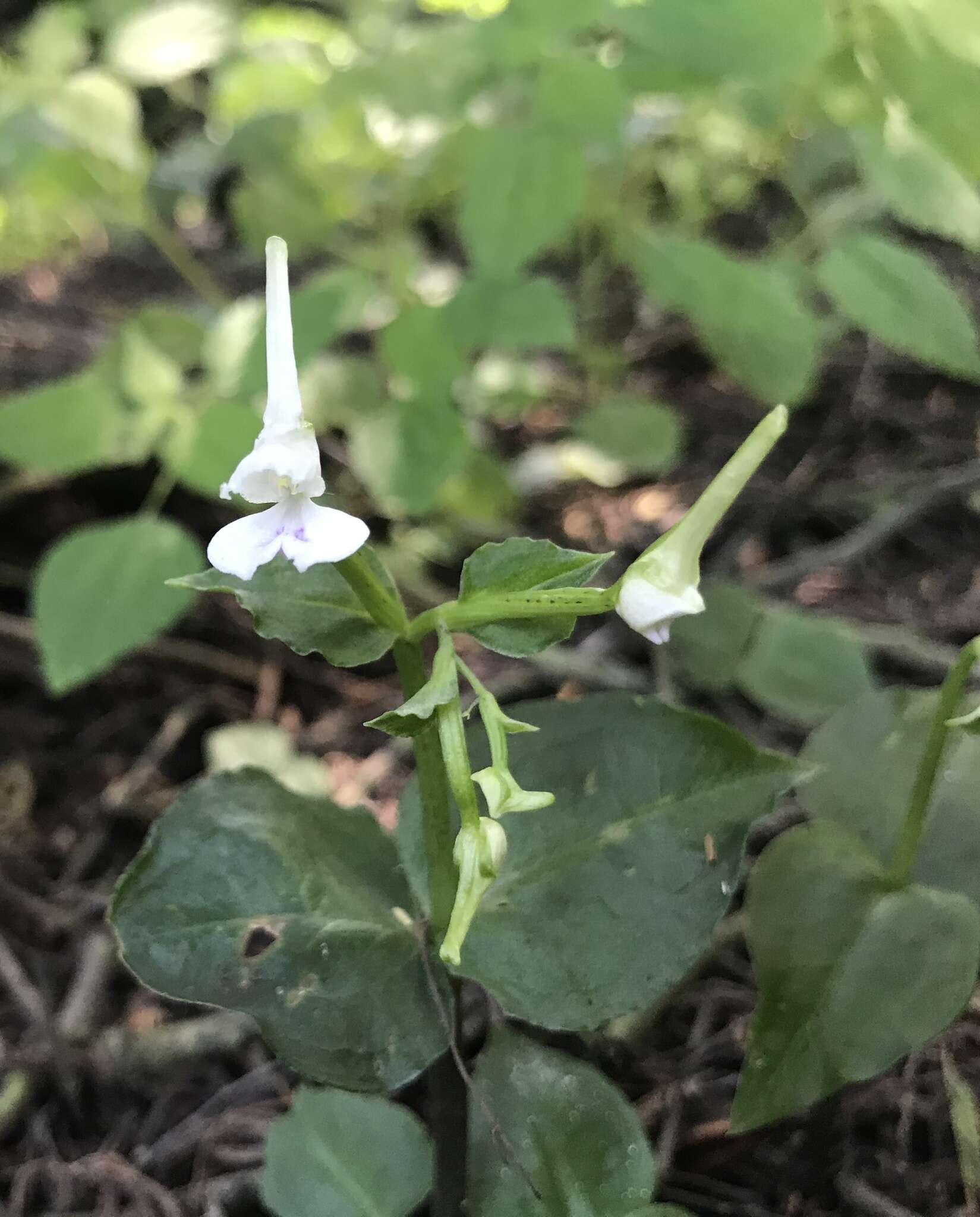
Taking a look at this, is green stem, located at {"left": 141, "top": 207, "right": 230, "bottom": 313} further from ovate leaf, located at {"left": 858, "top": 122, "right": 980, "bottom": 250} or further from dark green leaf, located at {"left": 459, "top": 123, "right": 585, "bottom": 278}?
ovate leaf, located at {"left": 858, "top": 122, "right": 980, "bottom": 250}

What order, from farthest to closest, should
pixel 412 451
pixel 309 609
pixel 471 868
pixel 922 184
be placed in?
pixel 412 451, pixel 922 184, pixel 309 609, pixel 471 868

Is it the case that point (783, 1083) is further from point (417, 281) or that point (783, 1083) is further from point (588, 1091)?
point (417, 281)

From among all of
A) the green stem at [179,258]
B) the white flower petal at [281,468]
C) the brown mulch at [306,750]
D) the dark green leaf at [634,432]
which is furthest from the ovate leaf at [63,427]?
the white flower petal at [281,468]

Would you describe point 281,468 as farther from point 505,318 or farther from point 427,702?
point 505,318

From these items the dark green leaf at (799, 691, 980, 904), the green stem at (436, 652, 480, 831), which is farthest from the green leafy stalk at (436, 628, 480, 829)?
the dark green leaf at (799, 691, 980, 904)

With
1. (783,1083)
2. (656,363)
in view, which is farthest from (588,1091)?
(656,363)

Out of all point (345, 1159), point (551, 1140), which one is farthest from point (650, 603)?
point (345, 1159)
